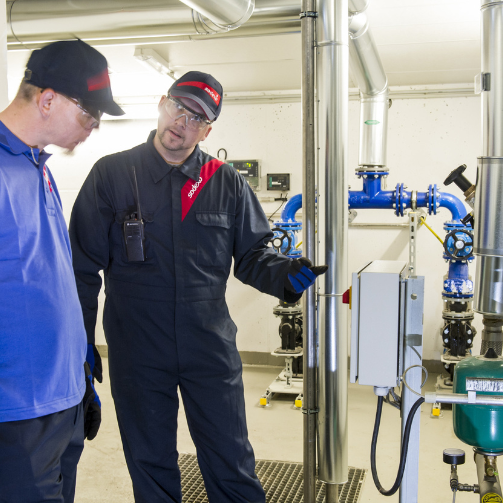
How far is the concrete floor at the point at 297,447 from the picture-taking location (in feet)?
7.82

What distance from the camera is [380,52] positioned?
126 inches

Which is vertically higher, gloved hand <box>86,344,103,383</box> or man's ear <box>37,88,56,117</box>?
man's ear <box>37,88,56,117</box>

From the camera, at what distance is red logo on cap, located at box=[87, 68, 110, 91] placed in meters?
1.09

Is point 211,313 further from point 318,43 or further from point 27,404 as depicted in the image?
point 318,43

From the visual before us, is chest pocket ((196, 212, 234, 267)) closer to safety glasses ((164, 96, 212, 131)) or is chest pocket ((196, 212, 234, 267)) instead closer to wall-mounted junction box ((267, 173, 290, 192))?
safety glasses ((164, 96, 212, 131))

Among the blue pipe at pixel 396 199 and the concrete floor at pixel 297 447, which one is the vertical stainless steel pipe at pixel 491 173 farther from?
the blue pipe at pixel 396 199

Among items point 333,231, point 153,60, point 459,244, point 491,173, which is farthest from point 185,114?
point 459,244

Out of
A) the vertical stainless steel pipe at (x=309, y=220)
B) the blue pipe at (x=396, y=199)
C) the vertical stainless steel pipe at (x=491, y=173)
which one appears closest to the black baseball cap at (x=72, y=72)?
the vertical stainless steel pipe at (x=309, y=220)

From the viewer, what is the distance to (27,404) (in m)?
1.00

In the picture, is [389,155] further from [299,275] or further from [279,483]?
[299,275]

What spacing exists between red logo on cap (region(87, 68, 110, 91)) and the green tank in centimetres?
113

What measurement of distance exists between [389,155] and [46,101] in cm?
341

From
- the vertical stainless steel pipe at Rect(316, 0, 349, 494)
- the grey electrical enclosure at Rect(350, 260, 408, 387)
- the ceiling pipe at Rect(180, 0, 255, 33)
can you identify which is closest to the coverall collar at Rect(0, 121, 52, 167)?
the grey electrical enclosure at Rect(350, 260, 408, 387)

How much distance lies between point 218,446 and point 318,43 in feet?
4.60
